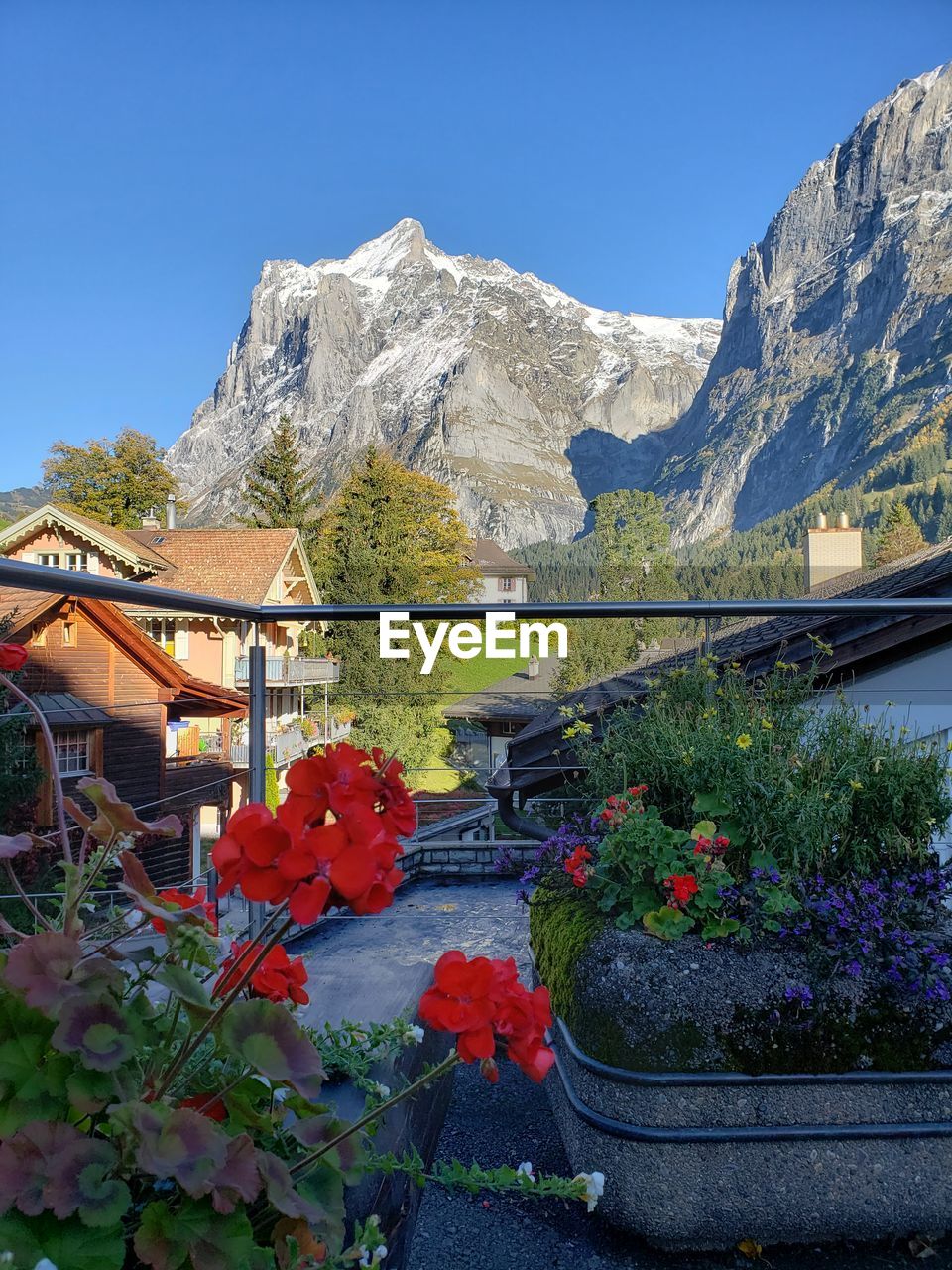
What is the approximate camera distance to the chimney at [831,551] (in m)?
16.6

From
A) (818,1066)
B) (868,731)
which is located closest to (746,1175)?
(818,1066)

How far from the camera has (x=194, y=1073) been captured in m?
0.68

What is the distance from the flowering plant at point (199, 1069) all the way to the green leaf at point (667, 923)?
77 centimetres

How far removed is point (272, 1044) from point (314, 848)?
0.12m

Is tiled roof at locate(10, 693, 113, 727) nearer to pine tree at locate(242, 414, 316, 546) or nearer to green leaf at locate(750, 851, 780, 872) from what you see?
green leaf at locate(750, 851, 780, 872)

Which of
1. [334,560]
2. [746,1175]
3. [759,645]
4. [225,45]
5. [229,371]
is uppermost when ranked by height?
[229,371]

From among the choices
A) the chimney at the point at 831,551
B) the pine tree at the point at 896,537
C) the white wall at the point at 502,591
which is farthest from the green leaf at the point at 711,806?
the white wall at the point at 502,591

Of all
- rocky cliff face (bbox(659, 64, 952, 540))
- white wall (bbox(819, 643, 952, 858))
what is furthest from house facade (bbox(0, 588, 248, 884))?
rocky cliff face (bbox(659, 64, 952, 540))

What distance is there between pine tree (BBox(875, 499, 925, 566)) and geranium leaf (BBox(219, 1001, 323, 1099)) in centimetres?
4527

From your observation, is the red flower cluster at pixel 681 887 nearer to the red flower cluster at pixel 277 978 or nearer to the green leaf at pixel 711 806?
the green leaf at pixel 711 806

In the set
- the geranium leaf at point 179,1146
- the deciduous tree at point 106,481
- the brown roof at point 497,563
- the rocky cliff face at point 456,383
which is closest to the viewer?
the geranium leaf at point 179,1146

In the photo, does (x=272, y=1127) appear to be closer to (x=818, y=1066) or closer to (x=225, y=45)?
(x=818, y=1066)

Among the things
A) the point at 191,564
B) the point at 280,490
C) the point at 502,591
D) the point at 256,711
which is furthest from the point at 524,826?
the point at 502,591

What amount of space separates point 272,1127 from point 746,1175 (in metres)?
0.93
